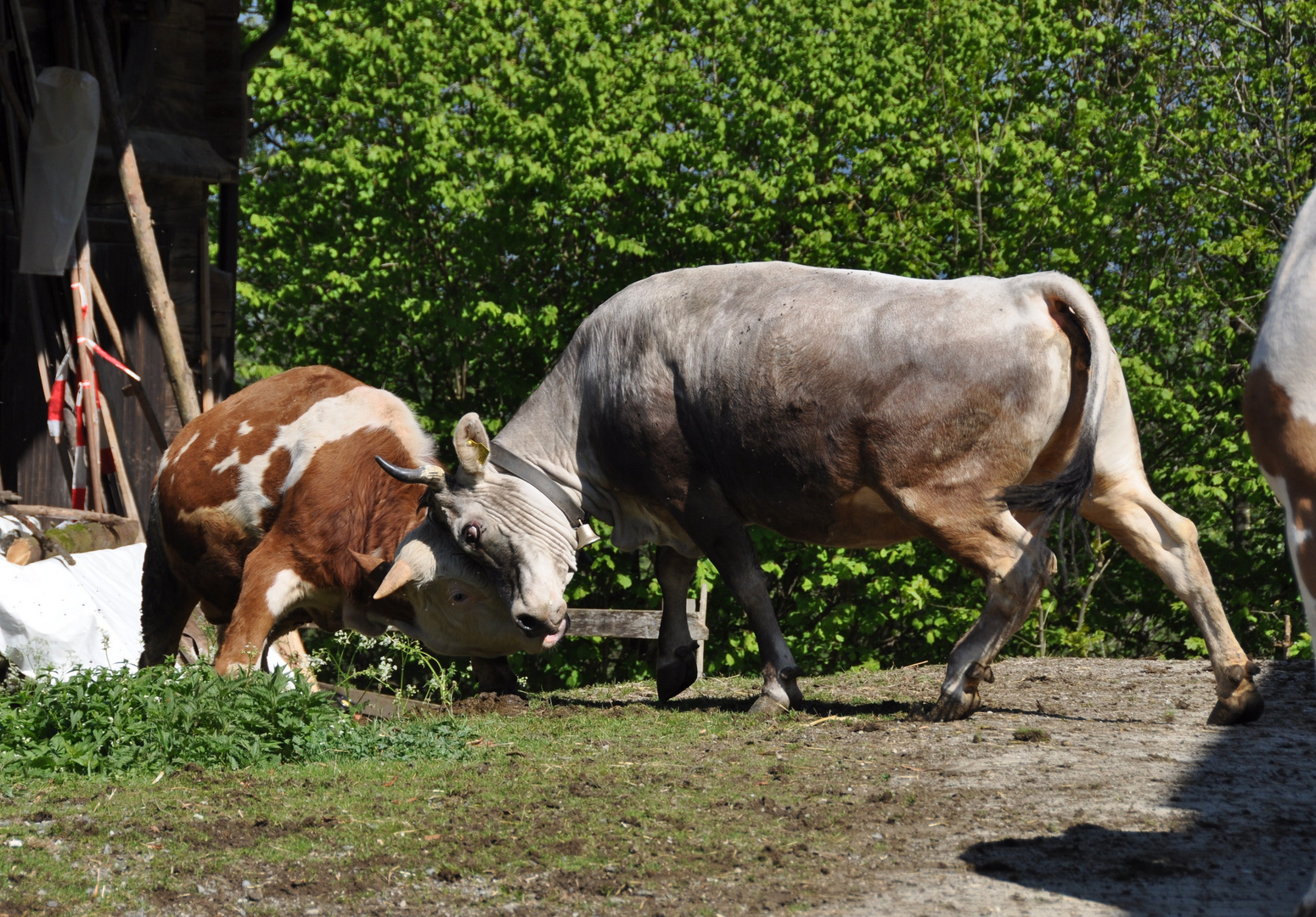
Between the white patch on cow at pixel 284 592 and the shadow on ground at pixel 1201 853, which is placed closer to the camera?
the shadow on ground at pixel 1201 853

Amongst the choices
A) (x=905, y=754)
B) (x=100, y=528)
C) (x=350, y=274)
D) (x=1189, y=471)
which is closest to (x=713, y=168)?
(x=350, y=274)

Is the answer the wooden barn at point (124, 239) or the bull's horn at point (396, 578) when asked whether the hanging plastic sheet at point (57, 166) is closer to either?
the wooden barn at point (124, 239)

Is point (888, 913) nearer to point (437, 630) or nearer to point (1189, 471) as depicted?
point (437, 630)

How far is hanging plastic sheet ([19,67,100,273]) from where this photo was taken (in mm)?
8219

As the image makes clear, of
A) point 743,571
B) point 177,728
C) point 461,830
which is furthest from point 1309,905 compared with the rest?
point 743,571

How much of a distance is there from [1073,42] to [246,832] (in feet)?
52.3

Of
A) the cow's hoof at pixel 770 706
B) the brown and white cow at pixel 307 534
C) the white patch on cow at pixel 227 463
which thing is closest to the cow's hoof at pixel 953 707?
the cow's hoof at pixel 770 706

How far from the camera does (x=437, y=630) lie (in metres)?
6.41

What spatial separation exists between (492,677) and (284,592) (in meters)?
1.32

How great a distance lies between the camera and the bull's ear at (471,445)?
20.8 feet

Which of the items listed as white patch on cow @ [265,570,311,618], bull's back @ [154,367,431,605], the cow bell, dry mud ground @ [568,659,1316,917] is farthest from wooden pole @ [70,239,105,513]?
dry mud ground @ [568,659,1316,917]

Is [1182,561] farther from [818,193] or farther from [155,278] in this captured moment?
[818,193]

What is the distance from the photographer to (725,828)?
3.66 m

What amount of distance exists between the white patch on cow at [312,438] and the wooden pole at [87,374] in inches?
80.6
